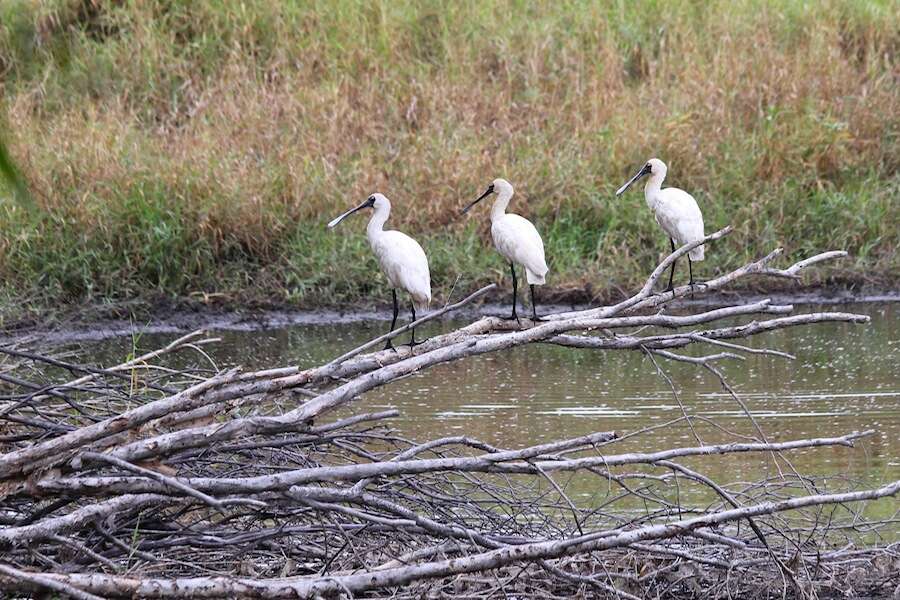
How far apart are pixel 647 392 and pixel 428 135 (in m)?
4.21

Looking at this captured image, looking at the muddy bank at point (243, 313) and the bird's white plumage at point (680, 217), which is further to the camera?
the muddy bank at point (243, 313)

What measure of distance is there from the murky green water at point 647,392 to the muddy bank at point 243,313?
0.16 metres

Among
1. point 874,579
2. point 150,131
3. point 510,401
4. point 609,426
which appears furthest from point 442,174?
point 874,579

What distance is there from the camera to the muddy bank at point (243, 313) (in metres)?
9.30

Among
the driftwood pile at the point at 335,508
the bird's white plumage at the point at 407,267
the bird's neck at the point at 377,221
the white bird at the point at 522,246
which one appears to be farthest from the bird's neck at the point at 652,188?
the driftwood pile at the point at 335,508

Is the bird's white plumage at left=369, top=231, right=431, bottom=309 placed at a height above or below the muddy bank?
above

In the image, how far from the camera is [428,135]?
11.1 m

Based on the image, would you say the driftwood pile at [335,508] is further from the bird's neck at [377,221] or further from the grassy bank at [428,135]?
the grassy bank at [428,135]

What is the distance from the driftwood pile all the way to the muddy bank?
487 cm

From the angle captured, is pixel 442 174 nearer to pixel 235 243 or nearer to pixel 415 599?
pixel 235 243

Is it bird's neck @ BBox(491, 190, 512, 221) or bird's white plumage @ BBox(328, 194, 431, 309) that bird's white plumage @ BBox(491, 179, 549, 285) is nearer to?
bird's neck @ BBox(491, 190, 512, 221)

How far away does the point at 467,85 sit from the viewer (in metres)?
12.0

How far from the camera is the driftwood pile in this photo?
132 inches

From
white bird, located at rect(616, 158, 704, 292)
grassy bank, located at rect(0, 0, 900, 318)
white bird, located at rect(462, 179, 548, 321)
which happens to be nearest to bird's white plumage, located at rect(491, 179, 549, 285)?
white bird, located at rect(462, 179, 548, 321)
